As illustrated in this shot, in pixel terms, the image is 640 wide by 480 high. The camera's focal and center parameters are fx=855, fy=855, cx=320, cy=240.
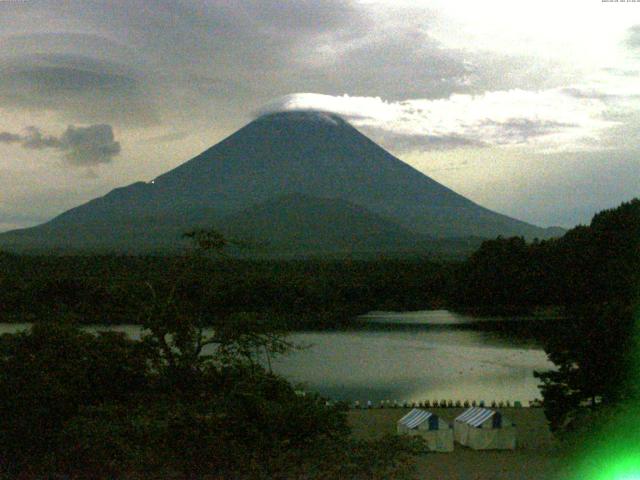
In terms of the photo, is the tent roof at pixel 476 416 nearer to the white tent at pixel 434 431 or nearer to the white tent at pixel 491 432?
the white tent at pixel 491 432

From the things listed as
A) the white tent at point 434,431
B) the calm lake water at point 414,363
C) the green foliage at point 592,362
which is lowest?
the calm lake water at point 414,363

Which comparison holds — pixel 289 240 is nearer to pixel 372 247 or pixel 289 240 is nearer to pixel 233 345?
pixel 372 247

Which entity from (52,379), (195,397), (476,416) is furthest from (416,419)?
(52,379)

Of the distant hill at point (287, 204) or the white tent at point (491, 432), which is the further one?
the distant hill at point (287, 204)

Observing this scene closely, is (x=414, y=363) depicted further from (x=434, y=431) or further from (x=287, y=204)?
(x=287, y=204)

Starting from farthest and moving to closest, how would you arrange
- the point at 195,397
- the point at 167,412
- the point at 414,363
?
the point at 414,363
the point at 195,397
the point at 167,412

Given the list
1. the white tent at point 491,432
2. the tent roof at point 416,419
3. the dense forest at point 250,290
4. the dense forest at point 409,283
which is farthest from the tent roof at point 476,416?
the dense forest at point 409,283

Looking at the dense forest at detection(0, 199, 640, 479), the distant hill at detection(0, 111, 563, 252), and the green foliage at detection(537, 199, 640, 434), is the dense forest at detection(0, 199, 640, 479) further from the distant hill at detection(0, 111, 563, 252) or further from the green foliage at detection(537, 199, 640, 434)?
the distant hill at detection(0, 111, 563, 252)
